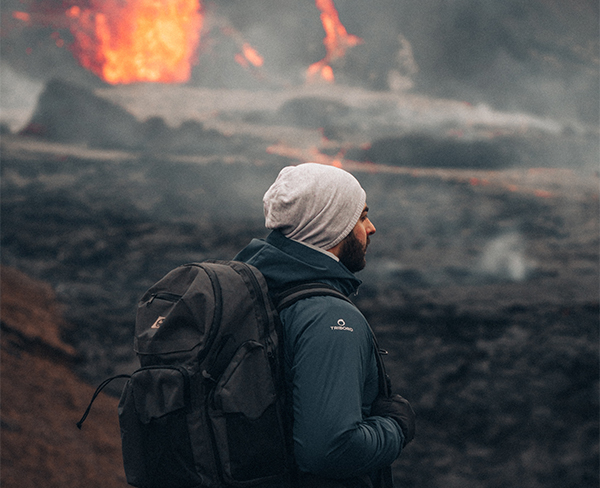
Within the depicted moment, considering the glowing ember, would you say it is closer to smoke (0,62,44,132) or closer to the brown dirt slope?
smoke (0,62,44,132)

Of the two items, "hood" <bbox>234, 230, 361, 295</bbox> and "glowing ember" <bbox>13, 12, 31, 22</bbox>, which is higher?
"glowing ember" <bbox>13, 12, 31, 22</bbox>

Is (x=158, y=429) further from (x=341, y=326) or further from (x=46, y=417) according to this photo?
(x=46, y=417)

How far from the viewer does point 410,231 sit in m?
16.2

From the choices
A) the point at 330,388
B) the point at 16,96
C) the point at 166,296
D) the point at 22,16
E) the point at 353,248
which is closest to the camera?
the point at 330,388

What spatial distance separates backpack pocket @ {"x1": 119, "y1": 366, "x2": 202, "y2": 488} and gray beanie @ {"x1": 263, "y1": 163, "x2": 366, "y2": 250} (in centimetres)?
49

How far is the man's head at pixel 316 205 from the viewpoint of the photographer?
1299 millimetres

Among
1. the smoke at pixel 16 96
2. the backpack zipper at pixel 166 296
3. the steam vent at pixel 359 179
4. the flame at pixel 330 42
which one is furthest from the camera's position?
the flame at pixel 330 42

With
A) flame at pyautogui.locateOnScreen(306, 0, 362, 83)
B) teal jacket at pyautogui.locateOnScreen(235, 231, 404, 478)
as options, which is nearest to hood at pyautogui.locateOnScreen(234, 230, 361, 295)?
teal jacket at pyautogui.locateOnScreen(235, 231, 404, 478)

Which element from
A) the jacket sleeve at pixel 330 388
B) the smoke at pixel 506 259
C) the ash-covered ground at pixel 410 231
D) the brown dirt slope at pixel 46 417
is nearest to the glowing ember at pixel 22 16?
the ash-covered ground at pixel 410 231

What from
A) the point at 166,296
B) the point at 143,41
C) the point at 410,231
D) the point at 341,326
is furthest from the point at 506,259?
the point at 143,41

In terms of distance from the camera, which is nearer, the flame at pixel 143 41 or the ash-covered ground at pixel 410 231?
the ash-covered ground at pixel 410 231

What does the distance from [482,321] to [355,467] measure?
28.7ft

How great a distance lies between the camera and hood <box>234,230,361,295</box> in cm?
127

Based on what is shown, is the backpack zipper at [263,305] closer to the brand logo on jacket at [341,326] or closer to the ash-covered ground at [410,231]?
the brand logo on jacket at [341,326]
